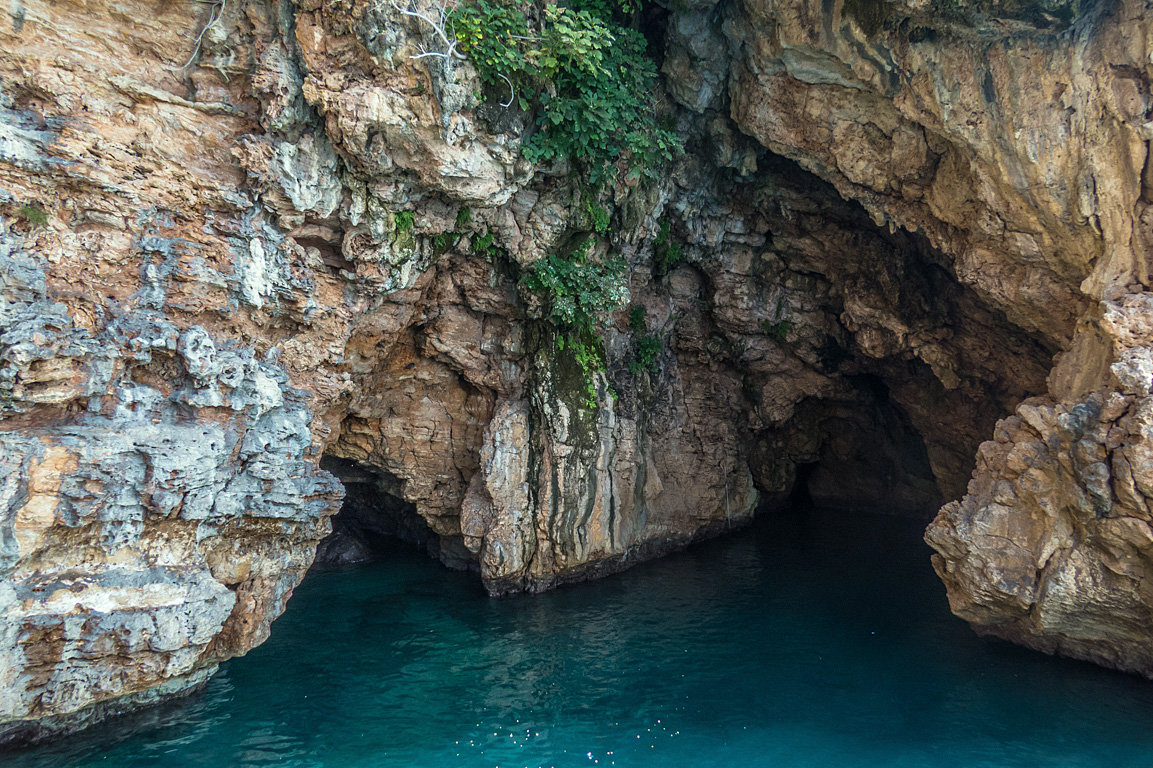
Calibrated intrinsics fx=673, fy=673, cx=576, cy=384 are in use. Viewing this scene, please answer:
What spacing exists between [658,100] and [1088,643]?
1306 centimetres

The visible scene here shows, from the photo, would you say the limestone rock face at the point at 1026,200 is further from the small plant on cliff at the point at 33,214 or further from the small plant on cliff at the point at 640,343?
the small plant on cliff at the point at 33,214

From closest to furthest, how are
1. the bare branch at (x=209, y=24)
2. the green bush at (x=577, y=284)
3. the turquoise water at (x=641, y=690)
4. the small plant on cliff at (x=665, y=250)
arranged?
the turquoise water at (x=641, y=690)
the bare branch at (x=209, y=24)
the green bush at (x=577, y=284)
the small plant on cliff at (x=665, y=250)

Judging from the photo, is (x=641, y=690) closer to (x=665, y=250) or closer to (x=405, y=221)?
(x=405, y=221)

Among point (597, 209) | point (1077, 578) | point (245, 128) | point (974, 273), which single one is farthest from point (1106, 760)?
point (245, 128)

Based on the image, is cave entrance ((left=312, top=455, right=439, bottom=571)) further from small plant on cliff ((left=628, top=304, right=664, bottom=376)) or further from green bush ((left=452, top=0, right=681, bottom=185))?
green bush ((left=452, top=0, right=681, bottom=185))

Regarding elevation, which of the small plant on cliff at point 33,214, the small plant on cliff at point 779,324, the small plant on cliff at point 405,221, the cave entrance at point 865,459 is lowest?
the cave entrance at point 865,459

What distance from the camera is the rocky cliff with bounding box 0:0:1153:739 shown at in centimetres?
886

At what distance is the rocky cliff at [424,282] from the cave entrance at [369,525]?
282 centimetres

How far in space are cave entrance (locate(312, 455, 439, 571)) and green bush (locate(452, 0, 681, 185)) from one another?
1015cm

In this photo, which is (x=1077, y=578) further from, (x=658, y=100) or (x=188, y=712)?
(x=188, y=712)

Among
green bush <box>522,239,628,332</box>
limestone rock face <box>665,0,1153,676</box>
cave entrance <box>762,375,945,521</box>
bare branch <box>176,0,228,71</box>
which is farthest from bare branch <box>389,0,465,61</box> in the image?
cave entrance <box>762,375,945,521</box>

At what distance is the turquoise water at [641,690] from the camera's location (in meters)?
9.33

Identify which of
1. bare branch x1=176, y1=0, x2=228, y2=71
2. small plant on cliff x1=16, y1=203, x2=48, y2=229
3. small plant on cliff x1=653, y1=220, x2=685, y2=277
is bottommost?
small plant on cliff x1=16, y1=203, x2=48, y2=229

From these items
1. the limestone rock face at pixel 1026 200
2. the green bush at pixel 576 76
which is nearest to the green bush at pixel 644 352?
the green bush at pixel 576 76
